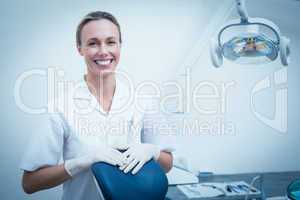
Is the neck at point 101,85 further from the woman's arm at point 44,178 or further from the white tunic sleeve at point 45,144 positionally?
the woman's arm at point 44,178

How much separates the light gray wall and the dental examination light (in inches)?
2.4

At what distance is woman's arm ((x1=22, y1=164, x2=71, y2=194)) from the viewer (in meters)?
1.65

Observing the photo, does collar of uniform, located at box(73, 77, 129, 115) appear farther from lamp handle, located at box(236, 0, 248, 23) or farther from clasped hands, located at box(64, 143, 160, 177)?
lamp handle, located at box(236, 0, 248, 23)

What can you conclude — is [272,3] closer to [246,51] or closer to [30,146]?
[246,51]

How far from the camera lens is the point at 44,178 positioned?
166 centimetres

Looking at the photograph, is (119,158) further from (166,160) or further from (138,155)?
(166,160)

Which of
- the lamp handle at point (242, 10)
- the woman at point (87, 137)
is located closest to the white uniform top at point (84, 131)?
the woman at point (87, 137)

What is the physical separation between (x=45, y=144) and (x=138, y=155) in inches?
17.1

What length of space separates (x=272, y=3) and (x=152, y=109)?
92cm

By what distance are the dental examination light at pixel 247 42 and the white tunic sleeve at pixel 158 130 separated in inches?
16.5

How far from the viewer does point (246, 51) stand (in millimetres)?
1915

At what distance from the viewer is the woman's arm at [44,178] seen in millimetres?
1651

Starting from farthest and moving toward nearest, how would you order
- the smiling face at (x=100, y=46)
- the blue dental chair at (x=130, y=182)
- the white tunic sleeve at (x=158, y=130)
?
1. the white tunic sleeve at (x=158, y=130)
2. the smiling face at (x=100, y=46)
3. the blue dental chair at (x=130, y=182)

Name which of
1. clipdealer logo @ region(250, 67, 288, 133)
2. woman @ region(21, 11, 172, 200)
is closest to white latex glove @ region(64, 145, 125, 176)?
woman @ region(21, 11, 172, 200)
